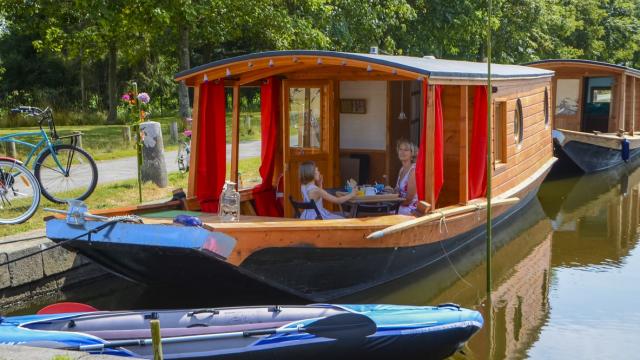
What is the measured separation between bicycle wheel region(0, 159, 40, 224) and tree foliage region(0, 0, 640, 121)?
8532 millimetres

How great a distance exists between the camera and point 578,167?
728 inches

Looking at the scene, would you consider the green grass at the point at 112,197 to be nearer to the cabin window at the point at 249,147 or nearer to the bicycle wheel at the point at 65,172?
the bicycle wheel at the point at 65,172

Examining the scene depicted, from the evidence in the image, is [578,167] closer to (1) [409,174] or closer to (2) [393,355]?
(1) [409,174]

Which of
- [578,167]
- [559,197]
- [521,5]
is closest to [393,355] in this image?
[559,197]

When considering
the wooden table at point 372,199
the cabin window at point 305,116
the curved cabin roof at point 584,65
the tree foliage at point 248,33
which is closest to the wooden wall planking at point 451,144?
the wooden table at point 372,199

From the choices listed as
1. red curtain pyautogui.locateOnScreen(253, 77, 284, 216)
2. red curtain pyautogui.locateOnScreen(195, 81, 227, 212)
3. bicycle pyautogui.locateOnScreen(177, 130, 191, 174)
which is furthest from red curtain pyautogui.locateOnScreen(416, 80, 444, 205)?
bicycle pyautogui.locateOnScreen(177, 130, 191, 174)

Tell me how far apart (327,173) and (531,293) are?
308cm

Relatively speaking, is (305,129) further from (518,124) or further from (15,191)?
(518,124)

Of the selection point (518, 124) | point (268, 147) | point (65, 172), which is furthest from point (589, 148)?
point (65, 172)

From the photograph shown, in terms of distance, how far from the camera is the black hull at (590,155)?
58.5ft

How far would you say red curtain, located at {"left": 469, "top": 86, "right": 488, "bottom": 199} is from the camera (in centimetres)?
987

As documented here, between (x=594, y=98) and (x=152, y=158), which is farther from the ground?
(x=594, y=98)

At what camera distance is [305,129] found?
999 cm

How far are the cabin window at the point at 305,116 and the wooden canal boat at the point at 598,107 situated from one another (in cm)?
977
